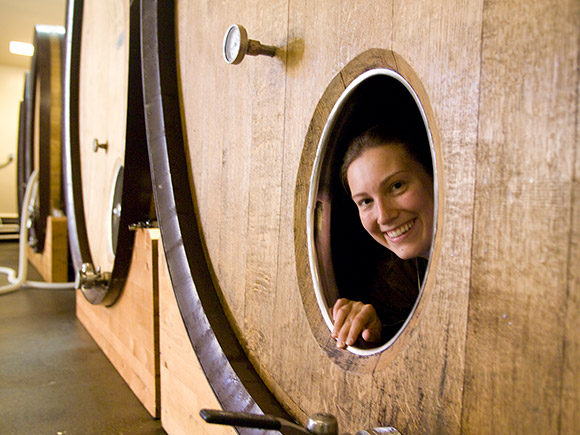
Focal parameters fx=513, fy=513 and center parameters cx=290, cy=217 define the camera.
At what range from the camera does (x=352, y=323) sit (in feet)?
2.54

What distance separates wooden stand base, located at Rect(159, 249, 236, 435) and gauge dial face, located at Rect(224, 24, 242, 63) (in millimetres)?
683

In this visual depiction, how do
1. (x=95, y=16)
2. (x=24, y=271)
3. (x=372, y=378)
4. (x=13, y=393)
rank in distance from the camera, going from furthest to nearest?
(x=24, y=271)
(x=95, y=16)
(x=13, y=393)
(x=372, y=378)

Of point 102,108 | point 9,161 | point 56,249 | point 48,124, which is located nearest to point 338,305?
point 102,108

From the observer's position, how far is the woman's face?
36.8 inches

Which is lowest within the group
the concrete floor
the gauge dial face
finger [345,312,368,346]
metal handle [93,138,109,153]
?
the concrete floor

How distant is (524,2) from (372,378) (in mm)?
480

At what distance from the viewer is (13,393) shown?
72.0 inches

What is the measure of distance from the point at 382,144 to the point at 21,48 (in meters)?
10.9

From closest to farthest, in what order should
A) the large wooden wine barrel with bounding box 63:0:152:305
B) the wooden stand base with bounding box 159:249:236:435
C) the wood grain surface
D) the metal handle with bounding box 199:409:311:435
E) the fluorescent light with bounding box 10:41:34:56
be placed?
the metal handle with bounding box 199:409:311:435
the wooden stand base with bounding box 159:249:236:435
the large wooden wine barrel with bounding box 63:0:152:305
the wood grain surface
the fluorescent light with bounding box 10:41:34:56

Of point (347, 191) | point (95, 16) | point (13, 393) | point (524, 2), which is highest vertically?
point (95, 16)

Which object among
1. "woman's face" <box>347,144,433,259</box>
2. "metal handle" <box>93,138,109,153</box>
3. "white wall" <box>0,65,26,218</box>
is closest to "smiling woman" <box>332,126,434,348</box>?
Result: "woman's face" <box>347,144,433,259</box>

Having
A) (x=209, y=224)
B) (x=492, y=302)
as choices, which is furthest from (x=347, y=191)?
(x=492, y=302)

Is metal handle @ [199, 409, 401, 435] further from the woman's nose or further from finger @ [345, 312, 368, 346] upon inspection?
the woman's nose

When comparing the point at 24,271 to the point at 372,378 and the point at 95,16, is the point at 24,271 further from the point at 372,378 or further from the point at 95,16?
the point at 372,378
